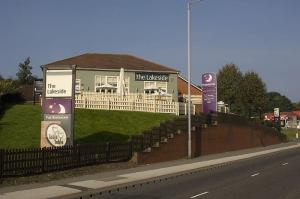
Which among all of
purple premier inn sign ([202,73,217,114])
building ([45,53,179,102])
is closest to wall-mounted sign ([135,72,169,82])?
building ([45,53,179,102])

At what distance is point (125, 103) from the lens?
42.1m

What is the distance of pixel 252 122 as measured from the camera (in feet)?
171

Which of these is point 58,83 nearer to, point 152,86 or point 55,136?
point 55,136

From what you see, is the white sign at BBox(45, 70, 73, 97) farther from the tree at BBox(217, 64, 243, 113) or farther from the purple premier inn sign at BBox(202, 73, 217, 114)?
the tree at BBox(217, 64, 243, 113)

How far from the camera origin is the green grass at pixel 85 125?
1181 inches

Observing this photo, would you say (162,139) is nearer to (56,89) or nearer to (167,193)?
(56,89)

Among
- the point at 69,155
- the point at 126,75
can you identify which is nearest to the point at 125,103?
the point at 126,75

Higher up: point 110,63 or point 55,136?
point 110,63

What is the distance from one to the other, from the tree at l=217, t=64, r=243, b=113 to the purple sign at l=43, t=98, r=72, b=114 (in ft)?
207

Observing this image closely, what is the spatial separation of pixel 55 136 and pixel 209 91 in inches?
877

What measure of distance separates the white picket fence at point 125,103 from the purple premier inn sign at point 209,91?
2.25 metres

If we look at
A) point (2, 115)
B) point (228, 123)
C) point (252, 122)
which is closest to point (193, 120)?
point (228, 123)

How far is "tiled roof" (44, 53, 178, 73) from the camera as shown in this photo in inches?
2400

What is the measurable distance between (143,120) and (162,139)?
280 inches
